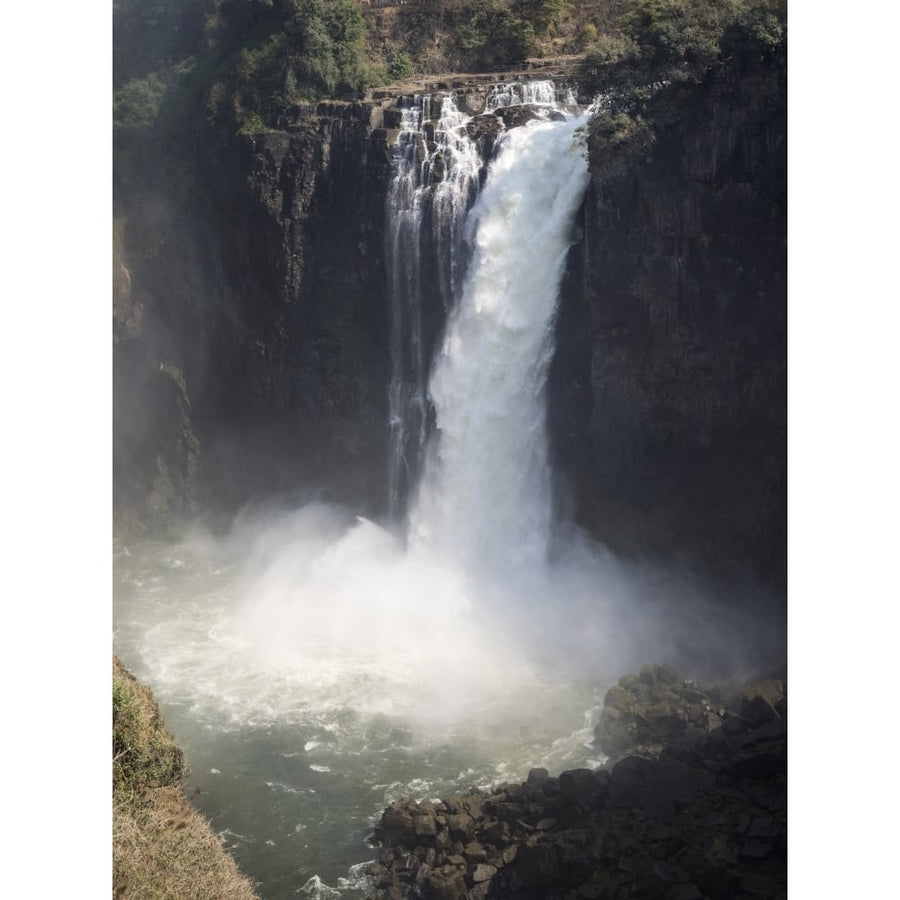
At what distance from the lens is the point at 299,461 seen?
1570 inches

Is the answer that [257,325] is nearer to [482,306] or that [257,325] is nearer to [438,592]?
[482,306]

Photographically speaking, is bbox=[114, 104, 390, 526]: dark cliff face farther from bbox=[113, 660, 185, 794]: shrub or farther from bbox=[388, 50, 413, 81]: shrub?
bbox=[113, 660, 185, 794]: shrub

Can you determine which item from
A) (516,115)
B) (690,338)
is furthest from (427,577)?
(516,115)

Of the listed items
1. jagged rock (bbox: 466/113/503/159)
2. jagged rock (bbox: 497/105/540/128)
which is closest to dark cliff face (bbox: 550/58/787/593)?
jagged rock (bbox: 466/113/503/159)

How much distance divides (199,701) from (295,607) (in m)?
5.65

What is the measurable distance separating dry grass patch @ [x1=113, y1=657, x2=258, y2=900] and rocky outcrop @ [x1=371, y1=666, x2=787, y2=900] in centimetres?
361

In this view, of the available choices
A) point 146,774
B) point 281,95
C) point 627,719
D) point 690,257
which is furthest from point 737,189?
point 146,774

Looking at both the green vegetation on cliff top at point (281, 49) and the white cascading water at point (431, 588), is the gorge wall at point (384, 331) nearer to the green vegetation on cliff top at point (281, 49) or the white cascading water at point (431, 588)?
the white cascading water at point (431, 588)

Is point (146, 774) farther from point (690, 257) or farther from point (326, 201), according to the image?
point (326, 201)

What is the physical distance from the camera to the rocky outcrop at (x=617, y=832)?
2036 centimetres

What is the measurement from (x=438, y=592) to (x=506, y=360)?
7318 millimetres

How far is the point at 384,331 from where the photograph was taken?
1460 inches

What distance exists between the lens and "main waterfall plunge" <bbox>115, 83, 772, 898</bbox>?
26.5m

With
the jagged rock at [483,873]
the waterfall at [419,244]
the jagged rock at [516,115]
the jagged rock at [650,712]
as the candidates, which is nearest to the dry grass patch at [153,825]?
the jagged rock at [483,873]
